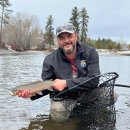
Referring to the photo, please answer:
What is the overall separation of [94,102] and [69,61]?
0.85 m

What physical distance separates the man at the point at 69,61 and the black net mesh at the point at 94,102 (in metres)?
0.19

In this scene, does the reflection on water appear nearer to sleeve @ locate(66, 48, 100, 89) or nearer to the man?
the man

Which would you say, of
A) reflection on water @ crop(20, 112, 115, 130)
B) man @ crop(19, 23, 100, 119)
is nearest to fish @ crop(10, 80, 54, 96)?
man @ crop(19, 23, 100, 119)

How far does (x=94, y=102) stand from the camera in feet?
14.5

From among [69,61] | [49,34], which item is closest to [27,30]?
[49,34]

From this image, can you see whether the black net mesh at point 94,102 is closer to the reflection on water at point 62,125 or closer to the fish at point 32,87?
the reflection on water at point 62,125

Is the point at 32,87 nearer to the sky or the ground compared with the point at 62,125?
nearer to the sky

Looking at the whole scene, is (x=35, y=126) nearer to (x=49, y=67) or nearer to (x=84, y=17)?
(x=49, y=67)

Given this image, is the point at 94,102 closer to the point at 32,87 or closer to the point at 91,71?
the point at 91,71

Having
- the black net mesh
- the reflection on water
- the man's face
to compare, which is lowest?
the reflection on water

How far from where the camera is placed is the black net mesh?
434cm

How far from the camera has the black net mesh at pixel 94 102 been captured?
4.34 m

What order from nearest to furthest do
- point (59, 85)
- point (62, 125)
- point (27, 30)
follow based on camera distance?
point (59, 85)
point (62, 125)
point (27, 30)

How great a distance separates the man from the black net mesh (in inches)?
7.4
